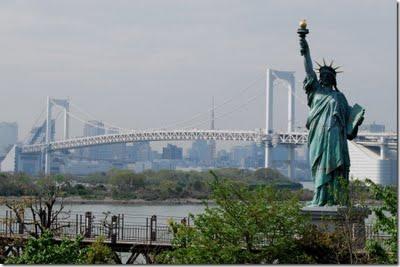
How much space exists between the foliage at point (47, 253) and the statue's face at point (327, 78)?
3.38 meters

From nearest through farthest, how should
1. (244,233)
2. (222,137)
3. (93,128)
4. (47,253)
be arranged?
(47,253) < (244,233) < (222,137) < (93,128)

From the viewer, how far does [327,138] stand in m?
10.9

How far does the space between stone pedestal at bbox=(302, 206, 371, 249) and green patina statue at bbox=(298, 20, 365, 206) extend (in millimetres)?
245

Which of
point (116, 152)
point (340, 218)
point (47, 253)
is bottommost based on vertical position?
point (47, 253)

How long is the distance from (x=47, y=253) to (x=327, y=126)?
344 cm

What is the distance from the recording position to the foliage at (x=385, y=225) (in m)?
8.72

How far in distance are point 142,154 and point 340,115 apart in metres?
104

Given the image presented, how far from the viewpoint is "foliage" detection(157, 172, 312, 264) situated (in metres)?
9.65

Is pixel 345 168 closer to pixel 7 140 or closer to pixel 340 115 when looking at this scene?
pixel 340 115

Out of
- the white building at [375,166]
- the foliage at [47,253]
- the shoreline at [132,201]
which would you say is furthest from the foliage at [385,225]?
the white building at [375,166]

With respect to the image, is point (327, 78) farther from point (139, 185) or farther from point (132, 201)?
point (139, 185)

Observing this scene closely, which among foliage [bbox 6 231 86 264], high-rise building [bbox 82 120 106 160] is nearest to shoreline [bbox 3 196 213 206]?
high-rise building [bbox 82 120 106 160]

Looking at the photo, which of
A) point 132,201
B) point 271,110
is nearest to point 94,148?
point 271,110

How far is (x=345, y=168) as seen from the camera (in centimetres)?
1091
